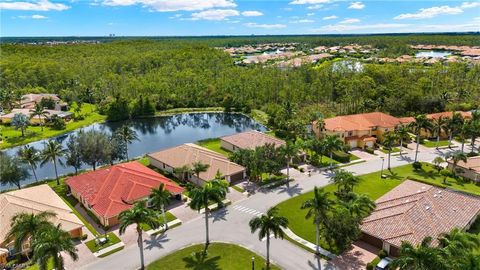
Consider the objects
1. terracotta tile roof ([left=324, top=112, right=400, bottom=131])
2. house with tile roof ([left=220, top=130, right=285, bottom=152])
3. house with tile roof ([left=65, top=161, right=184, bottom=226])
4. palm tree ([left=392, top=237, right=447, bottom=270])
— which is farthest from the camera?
terracotta tile roof ([left=324, top=112, right=400, bottom=131])

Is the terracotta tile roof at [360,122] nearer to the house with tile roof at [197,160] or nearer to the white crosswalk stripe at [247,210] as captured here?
the house with tile roof at [197,160]

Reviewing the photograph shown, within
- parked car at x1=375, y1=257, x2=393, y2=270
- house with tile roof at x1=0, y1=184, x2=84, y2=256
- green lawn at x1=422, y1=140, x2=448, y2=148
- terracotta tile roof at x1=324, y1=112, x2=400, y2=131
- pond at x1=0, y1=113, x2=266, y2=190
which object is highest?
terracotta tile roof at x1=324, y1=112, x2=400, y2=131

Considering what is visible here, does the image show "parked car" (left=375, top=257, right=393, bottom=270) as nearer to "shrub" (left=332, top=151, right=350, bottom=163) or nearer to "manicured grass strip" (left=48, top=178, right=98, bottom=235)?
"manicured grass strip" (left=48, top=178, right=98, bottom=235)

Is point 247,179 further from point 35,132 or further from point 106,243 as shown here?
point 35,132

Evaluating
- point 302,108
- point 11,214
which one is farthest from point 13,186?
point 302,108

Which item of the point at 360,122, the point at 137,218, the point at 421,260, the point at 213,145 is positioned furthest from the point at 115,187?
the point at 360,122

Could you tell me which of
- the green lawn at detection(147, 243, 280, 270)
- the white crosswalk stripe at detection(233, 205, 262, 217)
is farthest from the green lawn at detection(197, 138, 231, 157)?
the green lawn at detection(147, 243, 280, 270)

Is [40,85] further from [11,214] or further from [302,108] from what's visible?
[11,214]
